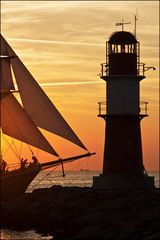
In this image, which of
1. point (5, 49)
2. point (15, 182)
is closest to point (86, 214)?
point (15, 182)

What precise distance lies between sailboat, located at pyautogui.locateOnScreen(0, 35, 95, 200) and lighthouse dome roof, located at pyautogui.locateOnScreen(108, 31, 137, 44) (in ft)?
15.4

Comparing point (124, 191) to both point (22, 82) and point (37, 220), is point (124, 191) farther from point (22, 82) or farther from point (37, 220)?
point (22, 82)

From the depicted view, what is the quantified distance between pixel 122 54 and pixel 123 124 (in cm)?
370

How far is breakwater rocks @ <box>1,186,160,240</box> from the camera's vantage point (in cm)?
2888

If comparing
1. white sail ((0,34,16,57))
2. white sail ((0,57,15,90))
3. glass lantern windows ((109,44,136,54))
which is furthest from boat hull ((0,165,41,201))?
glass lantern windows ((109,44,136,54))

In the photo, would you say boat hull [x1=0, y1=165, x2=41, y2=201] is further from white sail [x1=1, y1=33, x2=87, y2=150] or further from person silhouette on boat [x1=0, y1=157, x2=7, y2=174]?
white sail [x1=1, y1=33, x2=87, y2=150]

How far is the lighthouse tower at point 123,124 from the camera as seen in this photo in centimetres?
3791

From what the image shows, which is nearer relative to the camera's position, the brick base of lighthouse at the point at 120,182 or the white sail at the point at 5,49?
the brick base of lighthouse at the point at 120,182

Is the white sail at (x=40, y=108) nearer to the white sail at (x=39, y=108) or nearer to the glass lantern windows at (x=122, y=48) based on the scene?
the white sail at (x=39, y=108)

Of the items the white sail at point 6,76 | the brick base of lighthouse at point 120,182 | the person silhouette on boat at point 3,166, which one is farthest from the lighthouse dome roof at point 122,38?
the person silhouette on boat at point 3,166

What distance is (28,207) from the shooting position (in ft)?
124

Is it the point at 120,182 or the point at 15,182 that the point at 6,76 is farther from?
the point at 120,182

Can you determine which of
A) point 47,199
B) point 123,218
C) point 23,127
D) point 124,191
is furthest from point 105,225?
point 23,127

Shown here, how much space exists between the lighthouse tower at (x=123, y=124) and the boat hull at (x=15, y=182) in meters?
5.68
